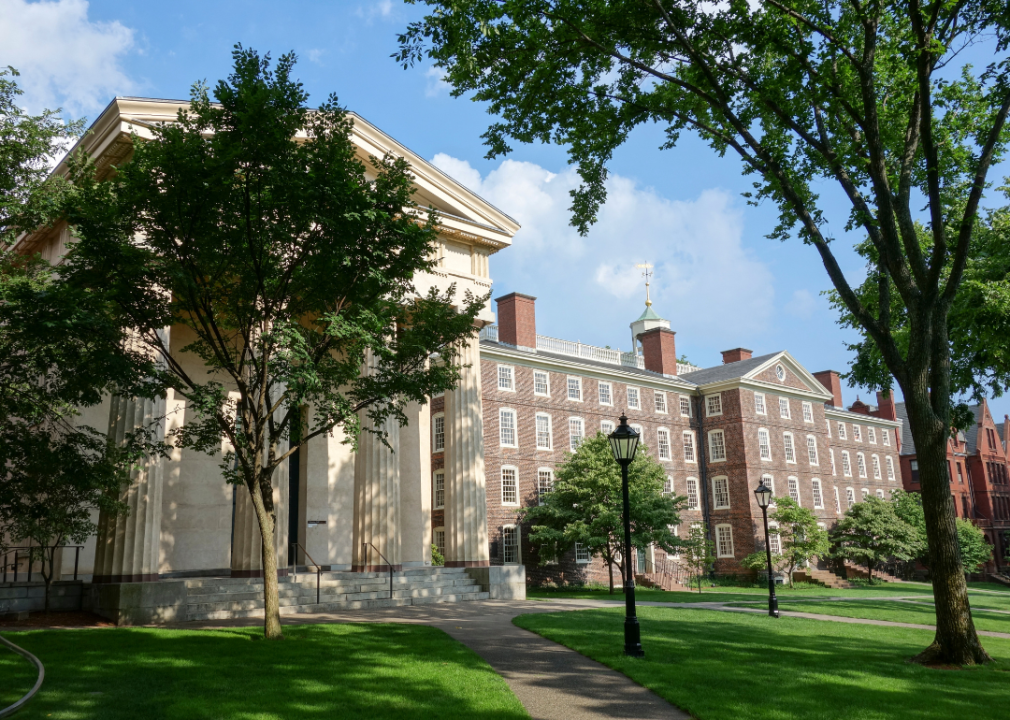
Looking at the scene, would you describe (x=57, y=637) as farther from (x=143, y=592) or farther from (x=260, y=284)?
(x=260, y=284)

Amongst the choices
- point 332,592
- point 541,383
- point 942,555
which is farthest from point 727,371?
point 942,555

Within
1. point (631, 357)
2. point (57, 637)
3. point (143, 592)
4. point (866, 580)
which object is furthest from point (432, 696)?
point (866, 580)

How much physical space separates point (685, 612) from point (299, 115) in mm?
13586

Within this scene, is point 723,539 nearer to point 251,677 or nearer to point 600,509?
point 600,509

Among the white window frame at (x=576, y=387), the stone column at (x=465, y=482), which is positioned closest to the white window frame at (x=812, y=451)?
the white window frame at (x=576, y=387)

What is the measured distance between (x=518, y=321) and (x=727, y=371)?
14.8 m

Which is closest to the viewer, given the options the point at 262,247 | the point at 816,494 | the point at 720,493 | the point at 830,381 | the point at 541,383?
the point at 262,247

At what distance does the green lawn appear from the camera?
18219mm


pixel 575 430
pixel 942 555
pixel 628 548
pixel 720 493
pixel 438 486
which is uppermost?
pixel 575 430

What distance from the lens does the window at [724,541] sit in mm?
41375

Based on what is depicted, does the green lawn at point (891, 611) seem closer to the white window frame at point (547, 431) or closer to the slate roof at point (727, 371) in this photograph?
the white window frame at point (547, 431)

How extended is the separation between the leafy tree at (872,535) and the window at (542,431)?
19440mm

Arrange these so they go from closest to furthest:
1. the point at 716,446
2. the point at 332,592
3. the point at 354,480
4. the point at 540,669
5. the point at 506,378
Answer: the point at 540,669, the point at 332,592, the point at 354,480, the point at 506,378, the point at 716,446

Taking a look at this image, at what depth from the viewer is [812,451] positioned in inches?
1852
